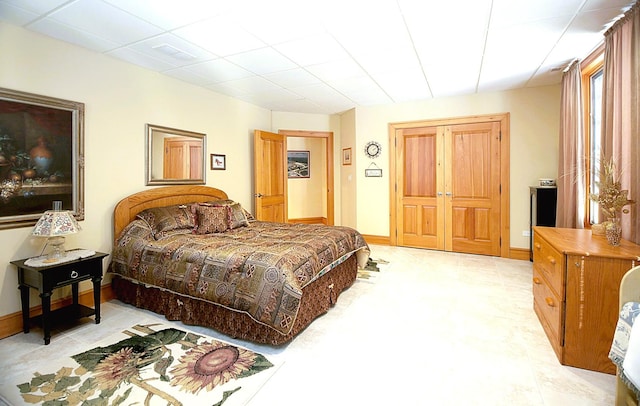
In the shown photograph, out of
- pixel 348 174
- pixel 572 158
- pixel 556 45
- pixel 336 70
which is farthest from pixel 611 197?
pixel 348 174

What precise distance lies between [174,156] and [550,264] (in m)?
4.14

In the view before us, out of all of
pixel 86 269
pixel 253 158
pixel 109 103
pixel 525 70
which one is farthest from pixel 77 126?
pixel 525 70

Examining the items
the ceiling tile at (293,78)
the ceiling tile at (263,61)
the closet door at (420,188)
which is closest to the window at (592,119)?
the closet door at (420,188)

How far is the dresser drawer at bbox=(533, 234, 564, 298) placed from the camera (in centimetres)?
204

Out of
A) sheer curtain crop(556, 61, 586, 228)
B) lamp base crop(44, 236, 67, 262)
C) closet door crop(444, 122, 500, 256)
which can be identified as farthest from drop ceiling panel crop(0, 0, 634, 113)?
lamp base crop(44, 236, 67, 262)

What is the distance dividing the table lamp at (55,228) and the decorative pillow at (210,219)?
114 cm

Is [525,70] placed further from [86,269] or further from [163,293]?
[86,269]

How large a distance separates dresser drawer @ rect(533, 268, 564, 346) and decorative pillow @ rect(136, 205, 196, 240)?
11.1ft

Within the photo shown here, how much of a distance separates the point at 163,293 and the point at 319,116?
14.7 ft

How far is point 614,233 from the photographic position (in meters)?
2.08

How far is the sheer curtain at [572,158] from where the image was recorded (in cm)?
328

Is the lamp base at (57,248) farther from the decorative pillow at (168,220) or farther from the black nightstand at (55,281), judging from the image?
the decorative pillow at (168,220)

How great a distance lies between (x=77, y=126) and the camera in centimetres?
294

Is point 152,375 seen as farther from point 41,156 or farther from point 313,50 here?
point 313,50
